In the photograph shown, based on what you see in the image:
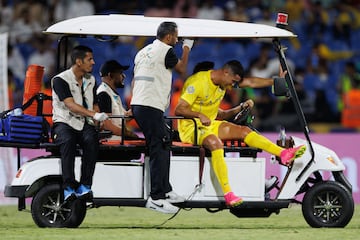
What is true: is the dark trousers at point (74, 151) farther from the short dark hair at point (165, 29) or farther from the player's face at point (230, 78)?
the player's face at point (230, 78)

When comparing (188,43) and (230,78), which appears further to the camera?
(230,78)

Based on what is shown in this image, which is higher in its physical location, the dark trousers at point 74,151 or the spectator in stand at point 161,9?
the spectator in stand at point 161,9

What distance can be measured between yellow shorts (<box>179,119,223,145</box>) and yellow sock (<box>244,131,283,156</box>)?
14.9 inches

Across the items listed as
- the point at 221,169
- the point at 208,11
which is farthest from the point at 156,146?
the point at 208,11

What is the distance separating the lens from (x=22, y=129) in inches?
539

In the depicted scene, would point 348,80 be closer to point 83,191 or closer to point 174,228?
point 174,228

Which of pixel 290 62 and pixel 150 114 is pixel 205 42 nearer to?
pixel 290 62

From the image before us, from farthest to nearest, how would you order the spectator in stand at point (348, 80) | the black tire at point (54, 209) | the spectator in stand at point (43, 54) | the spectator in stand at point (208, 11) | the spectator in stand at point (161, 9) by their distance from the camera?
1. the spectator in stand at point (208, 11)
2. the spectator in stand at point (161, 9)
3. the spectator in stand at point (43, 54)
4. the spectator in stand at point (348, 80)
5. the black tire at point (54, 209)

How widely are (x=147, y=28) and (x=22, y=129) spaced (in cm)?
182

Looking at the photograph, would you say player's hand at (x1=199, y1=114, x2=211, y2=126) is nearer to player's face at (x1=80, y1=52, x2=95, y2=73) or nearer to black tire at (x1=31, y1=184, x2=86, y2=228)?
player's face at (x1=80, y1=52, x2=95, y2=73)

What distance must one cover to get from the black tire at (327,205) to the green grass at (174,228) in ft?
0.48

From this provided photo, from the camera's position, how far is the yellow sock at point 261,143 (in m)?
13.9

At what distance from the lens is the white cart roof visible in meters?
13.8

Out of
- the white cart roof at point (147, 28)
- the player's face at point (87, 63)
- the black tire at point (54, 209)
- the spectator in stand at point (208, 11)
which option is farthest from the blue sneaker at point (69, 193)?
the spectator in stand at point (208, 11)
